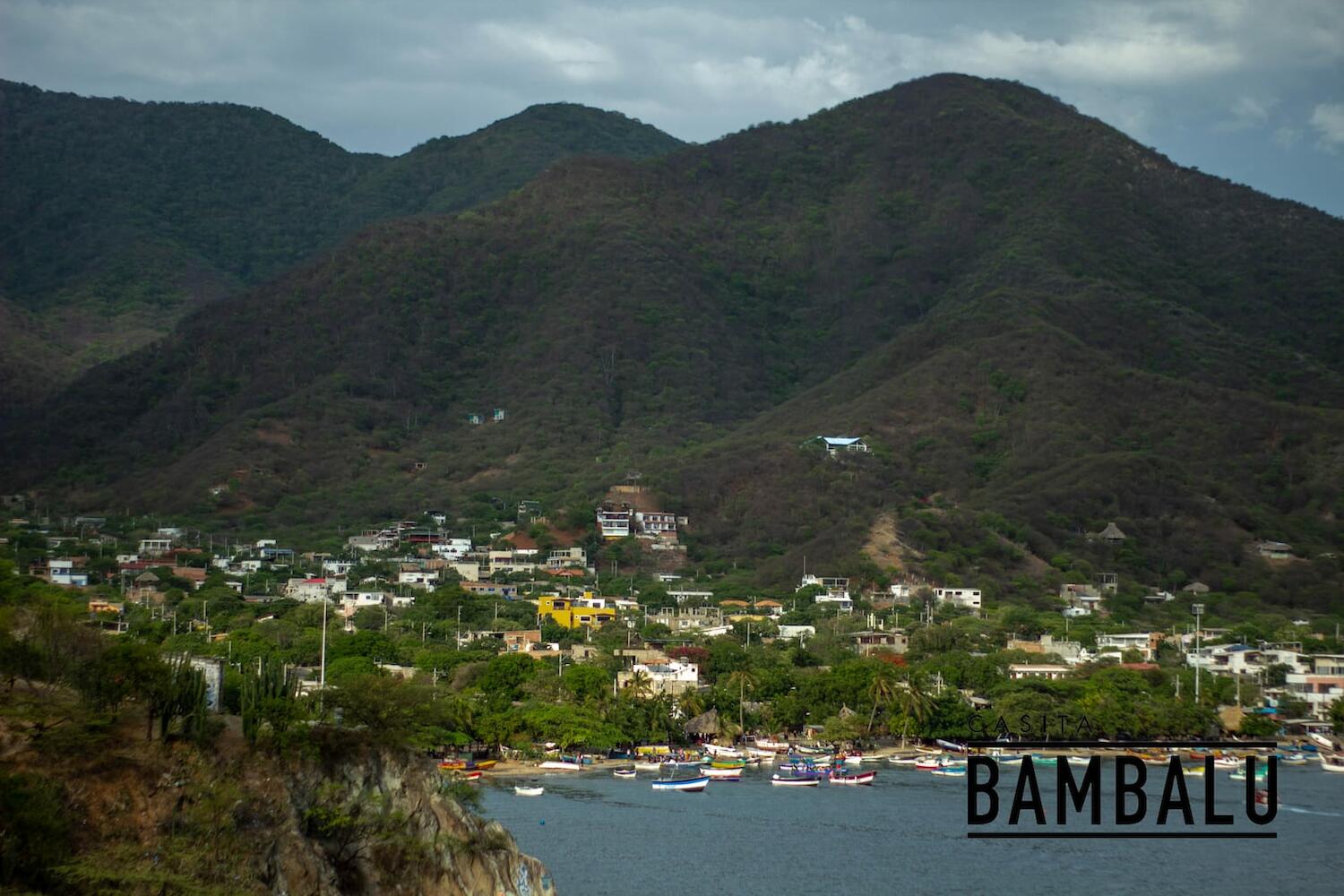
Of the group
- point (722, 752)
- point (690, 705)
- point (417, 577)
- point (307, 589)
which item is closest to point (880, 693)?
point (722, 752)

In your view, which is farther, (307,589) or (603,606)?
(307,589)

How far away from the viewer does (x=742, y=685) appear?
10231 cm

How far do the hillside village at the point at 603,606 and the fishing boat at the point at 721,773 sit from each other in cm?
1283

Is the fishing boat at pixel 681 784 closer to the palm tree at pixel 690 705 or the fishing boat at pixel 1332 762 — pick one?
the palm tree at pixel 690 705

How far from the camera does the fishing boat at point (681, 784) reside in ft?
268

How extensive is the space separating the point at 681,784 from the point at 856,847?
15033 millimetres

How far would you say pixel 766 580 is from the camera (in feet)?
495

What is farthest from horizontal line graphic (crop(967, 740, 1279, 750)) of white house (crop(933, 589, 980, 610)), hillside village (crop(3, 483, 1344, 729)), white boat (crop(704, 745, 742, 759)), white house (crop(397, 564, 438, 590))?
white house (crop(397, 564, 438, 590))

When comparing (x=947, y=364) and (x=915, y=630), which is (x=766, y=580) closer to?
(x=915, y=630)

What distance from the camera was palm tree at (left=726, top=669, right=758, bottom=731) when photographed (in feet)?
331

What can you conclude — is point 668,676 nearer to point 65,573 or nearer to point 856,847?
point 856,847

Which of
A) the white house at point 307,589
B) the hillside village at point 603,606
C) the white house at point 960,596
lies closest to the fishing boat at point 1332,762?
the hillside village at point 603,606

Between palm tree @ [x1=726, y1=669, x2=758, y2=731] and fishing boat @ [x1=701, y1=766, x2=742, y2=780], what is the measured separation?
39.2 ft

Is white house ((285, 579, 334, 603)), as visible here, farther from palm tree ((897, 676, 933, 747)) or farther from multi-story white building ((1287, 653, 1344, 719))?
multi-story white building ((1287, 653, 1344, 719))
